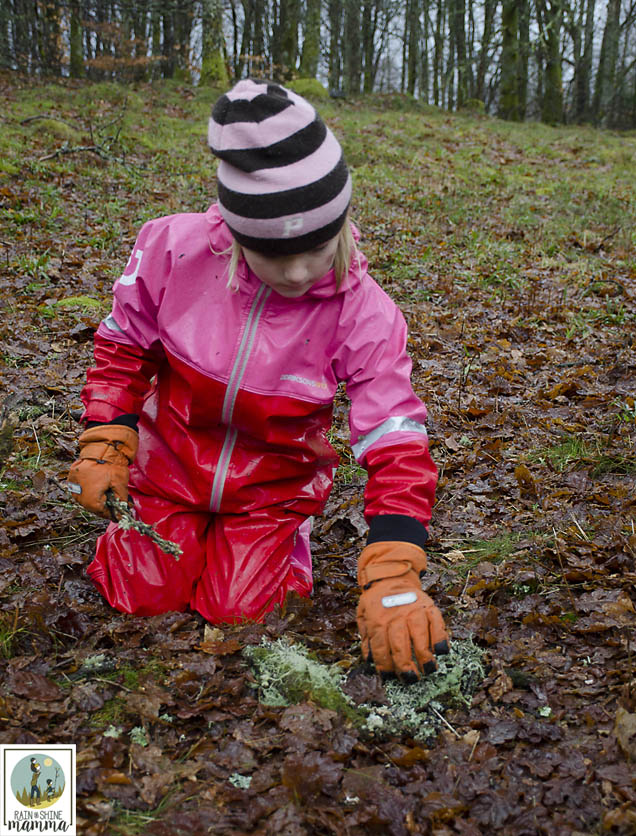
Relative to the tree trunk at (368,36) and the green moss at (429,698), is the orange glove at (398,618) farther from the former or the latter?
the tree trunk at (368,36)

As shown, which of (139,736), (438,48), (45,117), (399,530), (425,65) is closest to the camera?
(139,736)

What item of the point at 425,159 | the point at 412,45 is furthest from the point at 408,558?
the point at 412,45

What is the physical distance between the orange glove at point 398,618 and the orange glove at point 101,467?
3.30 ft

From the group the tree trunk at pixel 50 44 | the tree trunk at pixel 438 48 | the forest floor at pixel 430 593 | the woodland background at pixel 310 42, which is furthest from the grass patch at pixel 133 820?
the tree trunk at pixel 438 48

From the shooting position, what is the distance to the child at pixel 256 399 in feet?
6.81

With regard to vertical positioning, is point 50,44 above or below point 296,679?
above

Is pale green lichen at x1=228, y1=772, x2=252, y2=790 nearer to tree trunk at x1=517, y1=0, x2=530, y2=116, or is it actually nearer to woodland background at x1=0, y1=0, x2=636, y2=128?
woodland background at x1=0, y1=0, x2=636, y2=128

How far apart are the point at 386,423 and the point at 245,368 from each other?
59cm

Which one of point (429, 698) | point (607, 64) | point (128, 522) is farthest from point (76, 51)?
point (429, 698)

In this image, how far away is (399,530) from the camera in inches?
84.7

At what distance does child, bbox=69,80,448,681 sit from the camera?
208cm

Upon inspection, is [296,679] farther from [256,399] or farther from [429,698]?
[256,399]

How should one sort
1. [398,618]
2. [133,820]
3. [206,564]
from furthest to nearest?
[206,564]
[398,618]
[133,820]

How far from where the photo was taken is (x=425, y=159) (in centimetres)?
1228
